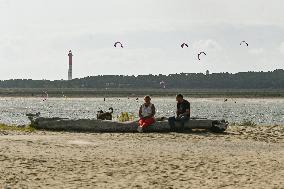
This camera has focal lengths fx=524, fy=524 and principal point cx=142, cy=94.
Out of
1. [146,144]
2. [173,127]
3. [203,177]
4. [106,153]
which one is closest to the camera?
[203,177]

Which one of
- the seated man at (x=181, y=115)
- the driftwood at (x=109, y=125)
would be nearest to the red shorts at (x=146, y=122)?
the driftwood at (x=109, y=125)

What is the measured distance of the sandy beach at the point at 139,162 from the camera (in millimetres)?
11094

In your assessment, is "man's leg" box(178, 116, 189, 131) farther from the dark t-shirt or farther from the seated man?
the dark t-shirt

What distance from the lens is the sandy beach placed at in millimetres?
11094

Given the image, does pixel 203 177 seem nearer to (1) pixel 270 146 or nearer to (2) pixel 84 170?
(2) pixel 84 170

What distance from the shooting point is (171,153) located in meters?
15.2

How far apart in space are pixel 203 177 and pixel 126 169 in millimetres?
1904

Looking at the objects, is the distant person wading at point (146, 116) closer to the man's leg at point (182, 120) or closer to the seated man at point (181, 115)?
the seated man at point (181, 115)

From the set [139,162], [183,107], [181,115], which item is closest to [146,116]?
[181,115]

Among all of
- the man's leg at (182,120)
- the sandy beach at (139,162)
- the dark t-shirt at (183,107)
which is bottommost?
the sandy beach at (139,162)

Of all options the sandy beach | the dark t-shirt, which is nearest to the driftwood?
the dark t-shirt

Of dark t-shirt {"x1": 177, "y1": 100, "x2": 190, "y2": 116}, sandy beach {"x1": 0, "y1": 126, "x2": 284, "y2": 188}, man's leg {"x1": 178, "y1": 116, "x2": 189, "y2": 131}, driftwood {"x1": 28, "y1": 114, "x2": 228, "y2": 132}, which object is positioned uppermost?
dark t-shirt {"x1": 177, "y1": 100, "x2": 190, "y2": 116}

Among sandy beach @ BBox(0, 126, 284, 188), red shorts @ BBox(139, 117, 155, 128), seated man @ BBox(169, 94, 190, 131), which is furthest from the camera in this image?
seated man @ BBox(169, 94, 190, 131)

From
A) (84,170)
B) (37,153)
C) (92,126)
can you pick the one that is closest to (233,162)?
(84,170)
